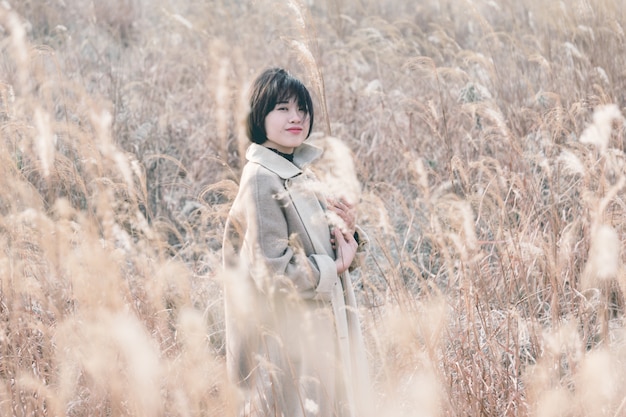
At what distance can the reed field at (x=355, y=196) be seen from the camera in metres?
1.79

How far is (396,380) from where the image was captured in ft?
6.40

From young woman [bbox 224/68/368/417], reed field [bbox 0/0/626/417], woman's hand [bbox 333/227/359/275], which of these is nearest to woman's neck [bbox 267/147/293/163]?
young woman [bbox 224/68/368/417]

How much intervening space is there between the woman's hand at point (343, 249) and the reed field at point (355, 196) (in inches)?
2.9

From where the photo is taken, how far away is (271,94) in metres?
2.03

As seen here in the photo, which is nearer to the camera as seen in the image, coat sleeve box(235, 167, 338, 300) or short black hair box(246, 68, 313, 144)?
coat sleeve box(235, 167, 338, 300)

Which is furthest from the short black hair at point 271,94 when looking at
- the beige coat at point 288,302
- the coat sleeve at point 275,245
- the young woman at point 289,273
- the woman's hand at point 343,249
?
the woman's hand at point 343,249

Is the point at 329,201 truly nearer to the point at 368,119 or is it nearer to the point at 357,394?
the point at 357,394

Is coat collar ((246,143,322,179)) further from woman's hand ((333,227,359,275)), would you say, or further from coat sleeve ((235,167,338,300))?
woman's hand ((333,227,359,275))

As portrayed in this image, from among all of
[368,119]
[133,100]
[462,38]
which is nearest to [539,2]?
[462,38]

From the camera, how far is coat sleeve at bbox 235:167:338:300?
1817 mm

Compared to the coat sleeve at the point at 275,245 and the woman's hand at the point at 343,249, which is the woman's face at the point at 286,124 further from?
the woman's hand at the point at 343,249

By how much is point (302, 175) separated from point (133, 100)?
3.39 m

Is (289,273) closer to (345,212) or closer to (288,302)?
(288,302)

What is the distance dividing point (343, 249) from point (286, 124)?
0.39 m
